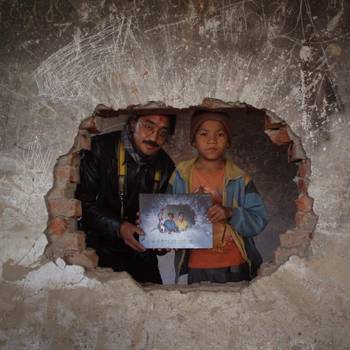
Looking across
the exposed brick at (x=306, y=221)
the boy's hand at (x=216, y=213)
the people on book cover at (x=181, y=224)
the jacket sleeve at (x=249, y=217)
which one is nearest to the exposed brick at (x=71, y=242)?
the people on book cover at (x=181, y=224)

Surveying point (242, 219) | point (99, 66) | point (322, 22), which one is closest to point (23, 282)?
point (99, 66)

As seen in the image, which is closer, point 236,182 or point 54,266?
point 54,266

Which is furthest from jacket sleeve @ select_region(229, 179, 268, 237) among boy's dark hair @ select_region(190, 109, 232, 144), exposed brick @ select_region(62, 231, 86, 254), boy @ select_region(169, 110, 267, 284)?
exposed brick @ select_region(62, 231, 86, 254)

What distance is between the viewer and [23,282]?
9.82ft

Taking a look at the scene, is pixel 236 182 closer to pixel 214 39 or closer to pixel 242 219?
pixel 242 219

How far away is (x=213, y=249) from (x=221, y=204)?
1.27 feet

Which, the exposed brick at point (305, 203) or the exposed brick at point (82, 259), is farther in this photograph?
the exposed brick at point (82, 259)

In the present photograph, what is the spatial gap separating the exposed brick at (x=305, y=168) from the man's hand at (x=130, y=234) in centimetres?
164

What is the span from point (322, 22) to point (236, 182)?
1705 mm

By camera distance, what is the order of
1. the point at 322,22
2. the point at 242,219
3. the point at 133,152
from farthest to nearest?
1. the point at 133,152
2. the point at 242,219
3. the point at 322,22

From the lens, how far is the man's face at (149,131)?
4449mm

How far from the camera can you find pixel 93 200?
445cm

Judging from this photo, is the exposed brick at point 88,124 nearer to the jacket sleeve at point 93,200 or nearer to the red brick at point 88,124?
the red brick at point 88,124

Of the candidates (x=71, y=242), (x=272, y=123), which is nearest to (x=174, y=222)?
(x=71, y=242)
